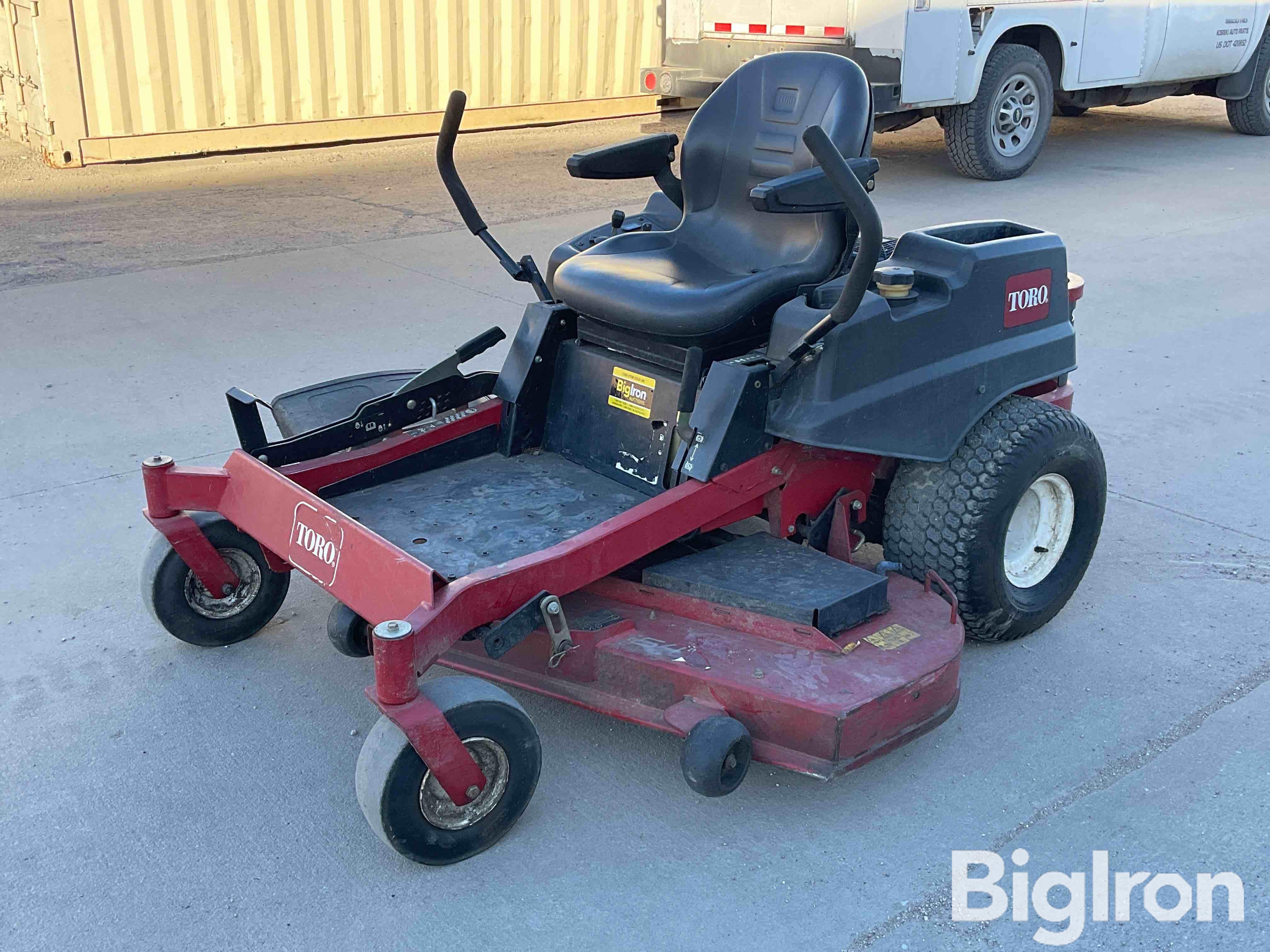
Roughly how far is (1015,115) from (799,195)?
21.4 ft

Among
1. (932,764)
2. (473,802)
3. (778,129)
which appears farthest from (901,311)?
(473,802)

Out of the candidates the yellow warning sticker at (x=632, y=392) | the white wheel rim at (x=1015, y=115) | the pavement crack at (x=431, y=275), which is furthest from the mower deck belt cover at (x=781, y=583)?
the white wheel rim at (x=1015, y=115)

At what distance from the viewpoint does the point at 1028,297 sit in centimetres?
337

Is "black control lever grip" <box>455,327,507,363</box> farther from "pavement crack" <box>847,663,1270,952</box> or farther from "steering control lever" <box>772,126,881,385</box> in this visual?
"pavement crack" <box>847,663,1270,952</box>

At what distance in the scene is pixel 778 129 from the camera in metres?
3.53

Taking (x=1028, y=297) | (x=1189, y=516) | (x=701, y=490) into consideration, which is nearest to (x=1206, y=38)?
(x=1189, y=516)

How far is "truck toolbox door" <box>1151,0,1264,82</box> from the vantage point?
9352 mm

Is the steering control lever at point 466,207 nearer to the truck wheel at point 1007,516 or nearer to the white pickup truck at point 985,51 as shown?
the truck wheel at point 1007,516

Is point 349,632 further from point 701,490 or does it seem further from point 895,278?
point 895,278

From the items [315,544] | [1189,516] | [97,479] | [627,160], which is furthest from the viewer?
[97,479]

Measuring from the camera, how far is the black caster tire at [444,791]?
2389mm

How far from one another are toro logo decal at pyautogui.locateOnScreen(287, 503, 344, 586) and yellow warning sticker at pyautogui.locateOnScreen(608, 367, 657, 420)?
0.90 meters

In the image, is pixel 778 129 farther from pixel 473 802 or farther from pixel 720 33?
pixel 720 33

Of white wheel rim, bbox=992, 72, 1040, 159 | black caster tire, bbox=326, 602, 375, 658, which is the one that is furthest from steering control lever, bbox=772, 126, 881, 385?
white wheel rim, bbox=992, 72, 1040, 159
